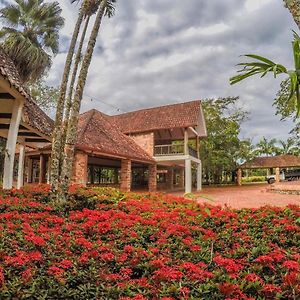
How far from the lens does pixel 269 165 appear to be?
37938 millimetres

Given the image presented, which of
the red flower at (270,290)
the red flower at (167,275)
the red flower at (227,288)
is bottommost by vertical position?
the red flower at (270,290)

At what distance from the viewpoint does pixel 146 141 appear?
21891mm

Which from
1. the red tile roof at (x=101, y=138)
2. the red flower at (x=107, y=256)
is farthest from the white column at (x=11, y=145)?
the red tile roof at (x=101, y=138)

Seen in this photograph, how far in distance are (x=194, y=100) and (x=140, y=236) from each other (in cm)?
1888

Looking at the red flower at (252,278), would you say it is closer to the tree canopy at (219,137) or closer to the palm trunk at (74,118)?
the palm trunk at (74,118)

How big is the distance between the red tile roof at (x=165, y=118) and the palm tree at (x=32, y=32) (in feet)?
28.1

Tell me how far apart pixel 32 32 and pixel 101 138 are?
19.4 ft

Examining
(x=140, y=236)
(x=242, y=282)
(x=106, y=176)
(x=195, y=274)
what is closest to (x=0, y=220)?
(x=140, y=236)

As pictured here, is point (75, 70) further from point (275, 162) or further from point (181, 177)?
point (275, 162)

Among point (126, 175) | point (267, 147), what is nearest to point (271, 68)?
point (126, 175)

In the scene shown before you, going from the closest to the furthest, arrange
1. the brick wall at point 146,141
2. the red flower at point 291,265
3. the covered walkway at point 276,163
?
the red flower at point 291,265 → the brick wall at point 146,141 → the covered walkway at point 276,163

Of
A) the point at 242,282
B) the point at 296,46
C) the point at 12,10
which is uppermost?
the point at 12,10

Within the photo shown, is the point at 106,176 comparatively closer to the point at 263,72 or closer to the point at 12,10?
the point at 12,10

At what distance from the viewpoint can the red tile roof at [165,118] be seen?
68.0 ft
